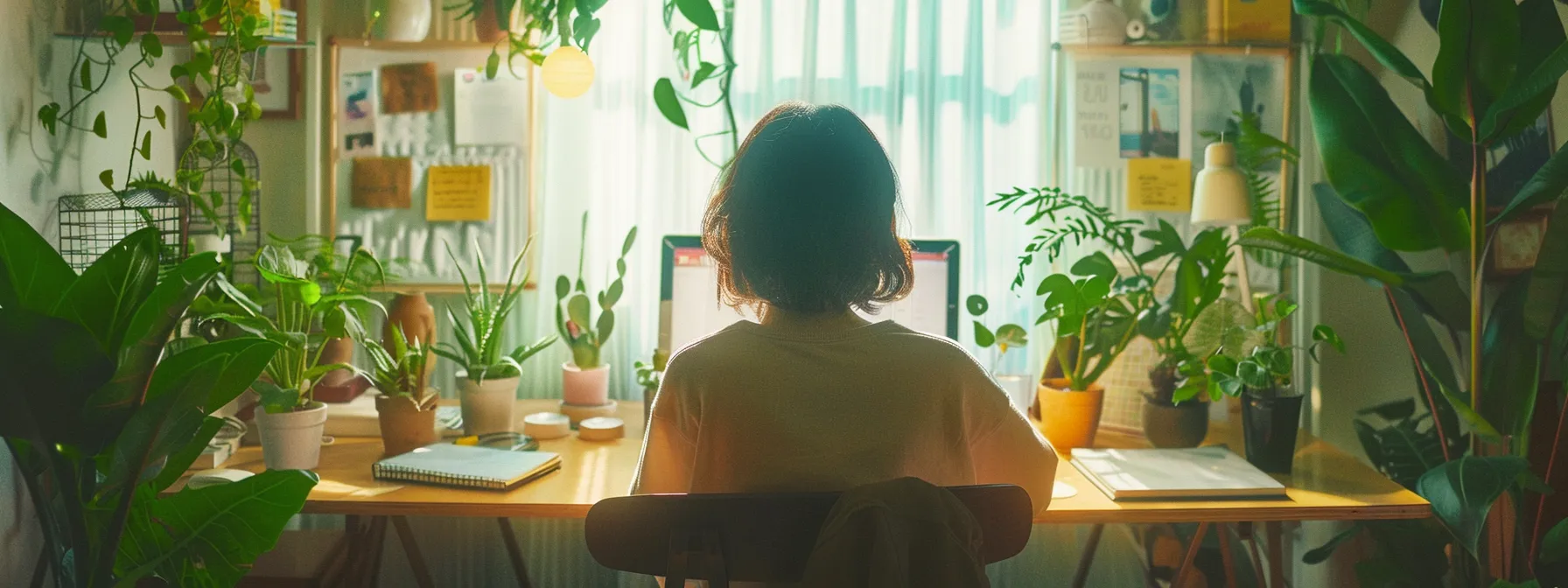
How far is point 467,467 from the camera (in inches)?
67.3

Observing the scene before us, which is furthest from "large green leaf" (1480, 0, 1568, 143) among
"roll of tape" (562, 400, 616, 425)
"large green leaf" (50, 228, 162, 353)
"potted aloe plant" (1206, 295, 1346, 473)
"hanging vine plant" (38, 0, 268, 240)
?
"hanging vine plant" (38, 0, 268, 240)

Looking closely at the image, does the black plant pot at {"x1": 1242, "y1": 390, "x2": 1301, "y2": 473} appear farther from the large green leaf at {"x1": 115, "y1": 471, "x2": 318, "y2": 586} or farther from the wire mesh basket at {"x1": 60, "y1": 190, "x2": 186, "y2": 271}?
the wire mesh basket at {"x1": 60, "y1": 190, "x2": 186, "y2": 271}

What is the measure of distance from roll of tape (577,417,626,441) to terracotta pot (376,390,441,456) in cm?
28

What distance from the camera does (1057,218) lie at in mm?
2434

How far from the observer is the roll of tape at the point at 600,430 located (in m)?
2.04

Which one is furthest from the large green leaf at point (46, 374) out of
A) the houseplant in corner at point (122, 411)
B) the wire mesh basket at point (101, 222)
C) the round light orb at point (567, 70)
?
the round light orb at point (567, 70)

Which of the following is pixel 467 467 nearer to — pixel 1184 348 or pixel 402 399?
pixel 402 399

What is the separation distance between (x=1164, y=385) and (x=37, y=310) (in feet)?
5.70

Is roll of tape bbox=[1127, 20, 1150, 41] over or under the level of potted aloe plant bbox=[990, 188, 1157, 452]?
over

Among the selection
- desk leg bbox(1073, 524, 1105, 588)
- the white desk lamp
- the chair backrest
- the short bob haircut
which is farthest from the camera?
desk leg bbox(1073, 524, 1105, 588)

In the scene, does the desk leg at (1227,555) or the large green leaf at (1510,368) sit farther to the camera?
the desk leg at (1227,555)

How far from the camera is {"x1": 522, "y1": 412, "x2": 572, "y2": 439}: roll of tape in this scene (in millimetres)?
2062

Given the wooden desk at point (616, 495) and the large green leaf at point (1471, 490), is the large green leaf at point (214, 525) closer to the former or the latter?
the wooden desk at point (616, 495)

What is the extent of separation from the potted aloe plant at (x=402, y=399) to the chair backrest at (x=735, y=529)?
86 cm
